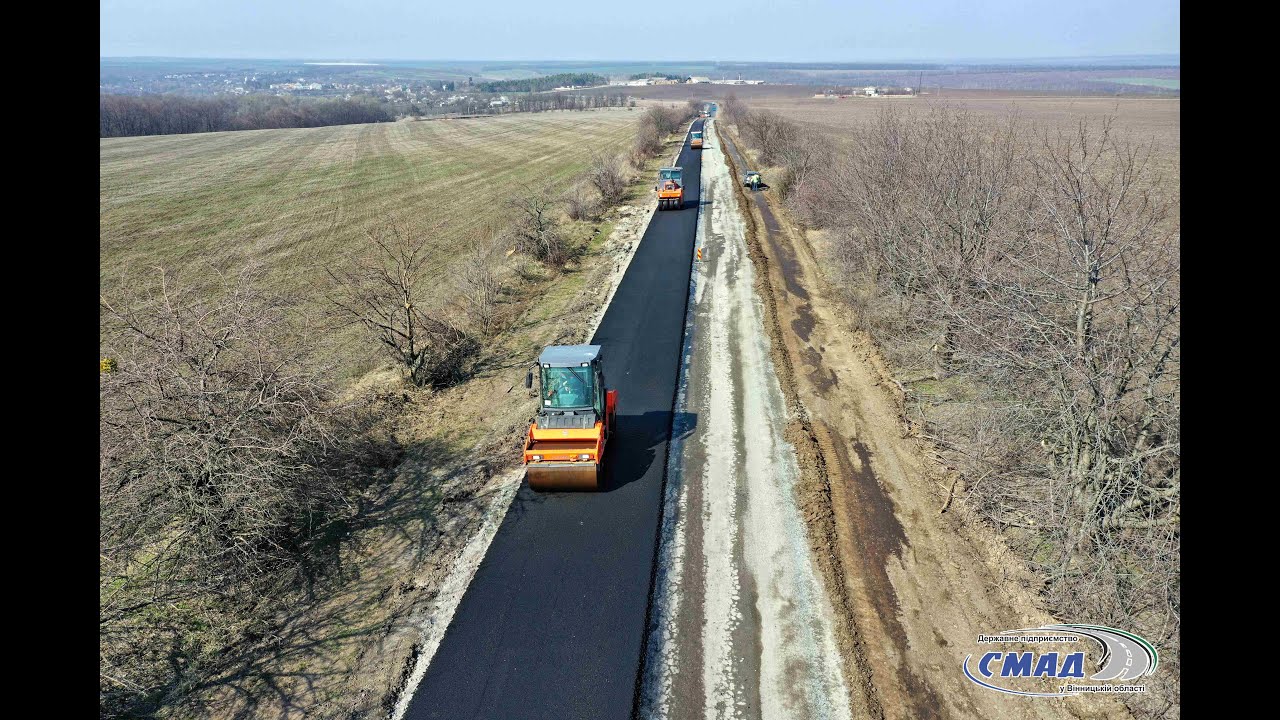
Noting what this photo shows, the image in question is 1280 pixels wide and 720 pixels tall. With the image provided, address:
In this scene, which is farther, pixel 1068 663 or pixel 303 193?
pixel 303 193

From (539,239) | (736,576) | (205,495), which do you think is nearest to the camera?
(205,495)

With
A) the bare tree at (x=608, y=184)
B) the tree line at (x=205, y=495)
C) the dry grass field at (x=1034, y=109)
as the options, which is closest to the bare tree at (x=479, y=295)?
the tree line at (x=205, y=495)

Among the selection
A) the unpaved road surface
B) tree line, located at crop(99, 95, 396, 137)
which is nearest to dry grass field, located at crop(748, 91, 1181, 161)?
the unpaved road surface

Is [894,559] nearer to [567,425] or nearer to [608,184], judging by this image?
[567,425]

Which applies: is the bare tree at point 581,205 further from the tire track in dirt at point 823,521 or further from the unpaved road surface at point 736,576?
the unpaved road surface at point 736,576

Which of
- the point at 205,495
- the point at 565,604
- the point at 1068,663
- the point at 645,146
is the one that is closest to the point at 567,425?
the point at 565,604

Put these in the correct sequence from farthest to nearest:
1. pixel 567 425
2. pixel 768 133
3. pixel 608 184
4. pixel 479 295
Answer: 1. pixel 768 133
2. pixel 608 184
3. pixel 479 295
4. pixel 567 425
